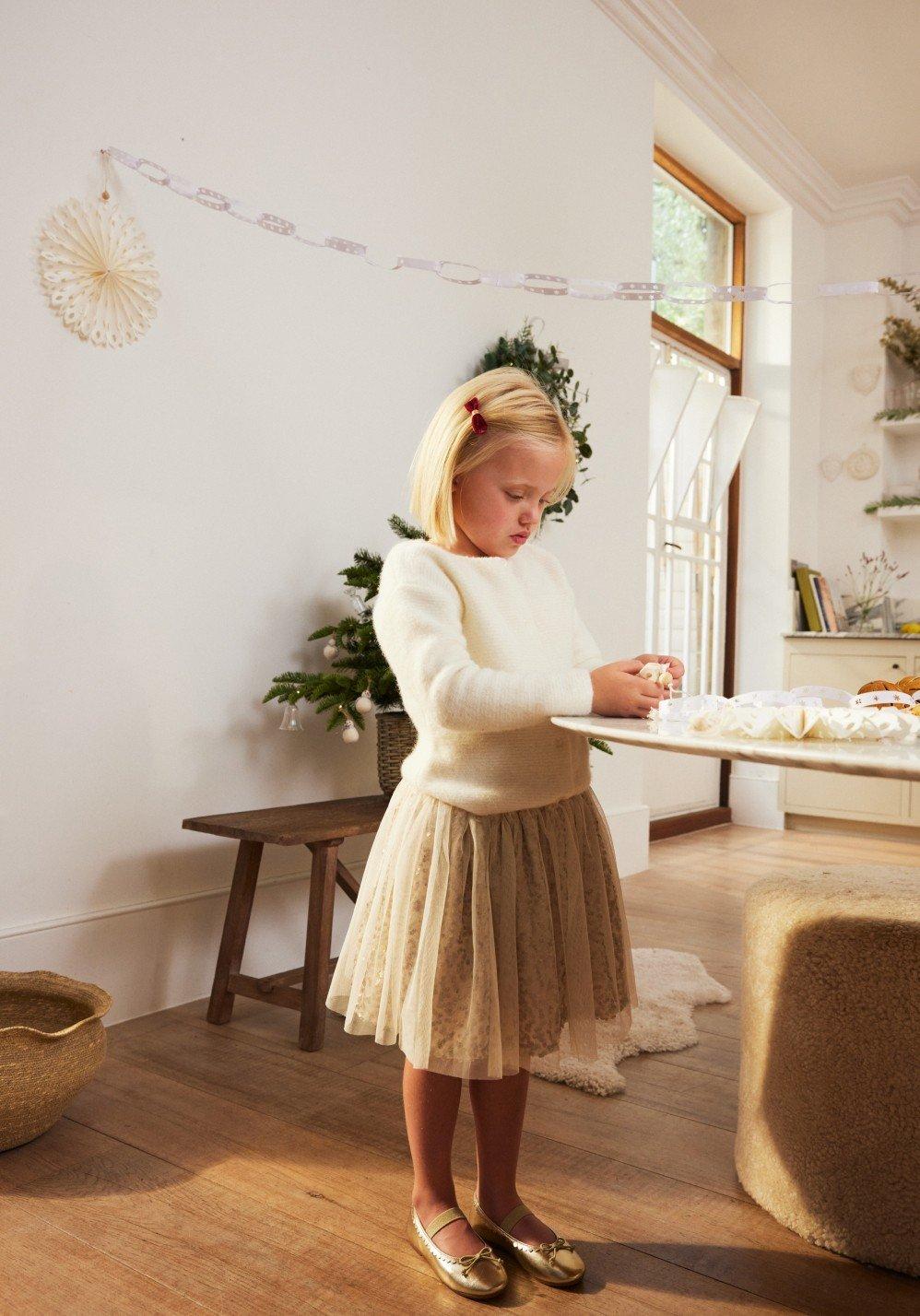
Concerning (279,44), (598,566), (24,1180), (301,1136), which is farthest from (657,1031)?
(279,44)

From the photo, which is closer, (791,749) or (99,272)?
(791,749)

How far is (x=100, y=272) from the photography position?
6.82ft

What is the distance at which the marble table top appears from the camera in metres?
0.82

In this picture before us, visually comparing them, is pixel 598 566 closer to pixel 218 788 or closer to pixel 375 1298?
pixel 218 788

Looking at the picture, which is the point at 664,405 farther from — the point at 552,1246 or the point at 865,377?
the point at 552,1246

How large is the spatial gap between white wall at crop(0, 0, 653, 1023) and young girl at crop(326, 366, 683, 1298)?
941 millimetres

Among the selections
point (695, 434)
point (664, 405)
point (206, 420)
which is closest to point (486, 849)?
point (206, 420)

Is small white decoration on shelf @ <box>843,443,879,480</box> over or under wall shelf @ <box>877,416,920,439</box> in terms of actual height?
under

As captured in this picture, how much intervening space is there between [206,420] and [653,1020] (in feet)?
5.17

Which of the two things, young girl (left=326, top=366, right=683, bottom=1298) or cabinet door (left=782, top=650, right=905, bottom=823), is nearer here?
young girl (left=326, top=366, right=683, bottom=1298)

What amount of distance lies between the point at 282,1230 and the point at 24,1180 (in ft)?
1.32

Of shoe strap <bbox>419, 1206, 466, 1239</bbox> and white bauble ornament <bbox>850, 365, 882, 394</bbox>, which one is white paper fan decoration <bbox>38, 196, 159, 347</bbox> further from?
white bauble ornament <bbox>850, 365, 882, 394</bbox>

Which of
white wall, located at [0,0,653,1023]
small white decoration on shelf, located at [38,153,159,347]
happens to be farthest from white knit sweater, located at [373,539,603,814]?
small white decoration on shelf, located at [38,153,159,347]

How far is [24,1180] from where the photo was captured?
1.52 m
